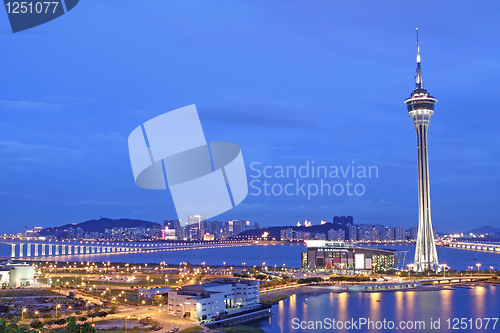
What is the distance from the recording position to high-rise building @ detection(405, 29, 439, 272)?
24906 mm

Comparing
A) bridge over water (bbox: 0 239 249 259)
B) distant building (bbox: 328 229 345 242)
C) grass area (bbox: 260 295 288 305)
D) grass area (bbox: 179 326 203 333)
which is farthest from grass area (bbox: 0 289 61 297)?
distant building (bbox: 328 229 345 242)

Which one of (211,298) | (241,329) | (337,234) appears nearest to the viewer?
(241,329)

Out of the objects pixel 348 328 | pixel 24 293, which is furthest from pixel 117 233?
pixel 348 328

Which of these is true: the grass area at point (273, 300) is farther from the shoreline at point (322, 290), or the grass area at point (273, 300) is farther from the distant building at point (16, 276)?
the distant building at point (16, 276)

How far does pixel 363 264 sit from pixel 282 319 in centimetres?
1233

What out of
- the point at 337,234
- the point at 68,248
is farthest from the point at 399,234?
the point at 68,248

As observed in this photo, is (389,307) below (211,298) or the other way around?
below

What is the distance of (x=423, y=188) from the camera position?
993 inches

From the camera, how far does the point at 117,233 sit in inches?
3319

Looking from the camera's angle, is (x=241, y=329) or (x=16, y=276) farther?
(x=16, y=276)

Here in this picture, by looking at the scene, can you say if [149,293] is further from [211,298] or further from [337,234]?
[337,234]

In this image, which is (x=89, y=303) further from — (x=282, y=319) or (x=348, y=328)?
(x=348, y=328)

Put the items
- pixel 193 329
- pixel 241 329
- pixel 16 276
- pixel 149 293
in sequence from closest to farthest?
pixel 193 329 < pixel 241 329 < pixel 149 293 < pixel 16 276

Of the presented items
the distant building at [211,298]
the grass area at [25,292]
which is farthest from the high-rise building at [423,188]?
the grass area at [25,292]
